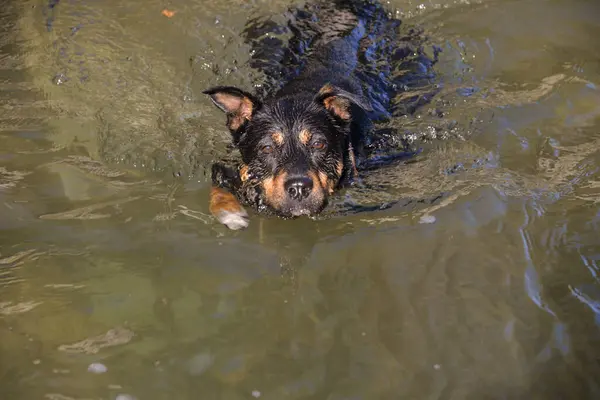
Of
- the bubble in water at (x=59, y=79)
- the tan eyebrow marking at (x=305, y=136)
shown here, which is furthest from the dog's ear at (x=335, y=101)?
the bubble in water at (x=59, y=79)

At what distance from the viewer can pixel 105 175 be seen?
15.3 feet

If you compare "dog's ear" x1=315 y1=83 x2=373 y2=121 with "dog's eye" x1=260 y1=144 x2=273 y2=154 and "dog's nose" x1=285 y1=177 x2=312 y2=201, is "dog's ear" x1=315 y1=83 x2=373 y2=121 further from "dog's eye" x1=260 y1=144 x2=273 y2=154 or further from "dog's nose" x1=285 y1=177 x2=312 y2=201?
"dog's nose" x1=285 y1=177 x2=312 y2=201

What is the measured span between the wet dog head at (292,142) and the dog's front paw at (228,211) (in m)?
0.20

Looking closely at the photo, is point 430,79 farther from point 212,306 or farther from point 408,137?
point 212,306

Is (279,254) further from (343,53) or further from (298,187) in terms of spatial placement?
(343,53)

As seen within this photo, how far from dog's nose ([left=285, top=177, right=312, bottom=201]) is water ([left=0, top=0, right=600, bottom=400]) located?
0.33m

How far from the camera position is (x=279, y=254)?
4047 millimetres

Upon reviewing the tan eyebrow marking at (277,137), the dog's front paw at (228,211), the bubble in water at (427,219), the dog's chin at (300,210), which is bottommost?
the bubble in water at (427,219)

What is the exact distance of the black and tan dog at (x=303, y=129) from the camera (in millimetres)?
4227

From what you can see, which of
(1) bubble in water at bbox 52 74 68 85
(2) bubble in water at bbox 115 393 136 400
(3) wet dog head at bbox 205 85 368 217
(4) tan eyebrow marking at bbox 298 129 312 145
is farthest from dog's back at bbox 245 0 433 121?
(2) bubble in water at bbox 115 393 136 400

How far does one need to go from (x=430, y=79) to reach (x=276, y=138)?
8.31ft

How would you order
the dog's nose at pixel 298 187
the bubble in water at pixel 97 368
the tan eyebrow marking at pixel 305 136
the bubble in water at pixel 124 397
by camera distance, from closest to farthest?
the bubble in water at pixel 124 397 < the bubble in water at pixel 97 368 < the dog's nose at pixel 298 187 < the tan eyebrow marking at pixel 305 136

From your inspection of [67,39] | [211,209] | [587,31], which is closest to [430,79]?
[587,31]

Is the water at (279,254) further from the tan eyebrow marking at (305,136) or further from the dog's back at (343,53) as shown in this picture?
the tan eyebrow marking at (305,136)
